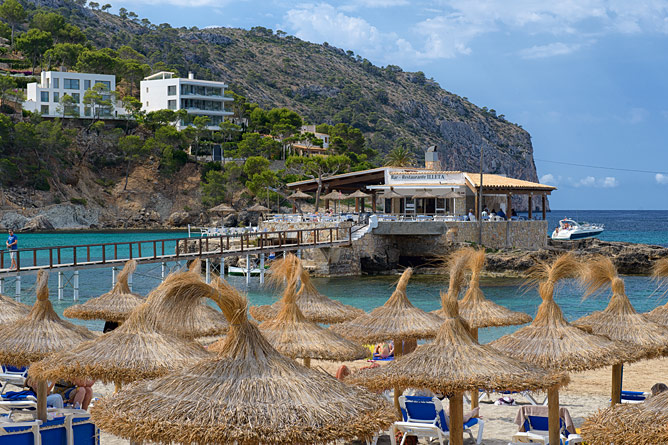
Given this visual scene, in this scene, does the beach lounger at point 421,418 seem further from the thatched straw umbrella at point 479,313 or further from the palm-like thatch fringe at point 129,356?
the thatched straw umbrella at point 479,313

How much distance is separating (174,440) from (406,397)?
4.12m

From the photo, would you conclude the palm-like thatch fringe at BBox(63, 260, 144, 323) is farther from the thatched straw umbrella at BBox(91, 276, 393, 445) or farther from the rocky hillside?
the rocky hillside

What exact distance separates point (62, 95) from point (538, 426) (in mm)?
84862

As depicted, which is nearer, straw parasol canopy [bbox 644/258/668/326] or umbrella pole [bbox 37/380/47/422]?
umbrella pole [bbox 37/380/47/422]

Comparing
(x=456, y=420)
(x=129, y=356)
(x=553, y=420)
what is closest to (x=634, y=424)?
(x=456, y=420)

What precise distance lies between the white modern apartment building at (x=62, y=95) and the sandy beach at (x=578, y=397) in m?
75.2

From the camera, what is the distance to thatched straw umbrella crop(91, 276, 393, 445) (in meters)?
5.26

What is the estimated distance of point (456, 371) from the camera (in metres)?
7.07

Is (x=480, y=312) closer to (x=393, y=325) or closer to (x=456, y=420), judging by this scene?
(x=393, y=325)

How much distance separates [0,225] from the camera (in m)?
69.4

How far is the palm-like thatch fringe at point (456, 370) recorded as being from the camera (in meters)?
6.96

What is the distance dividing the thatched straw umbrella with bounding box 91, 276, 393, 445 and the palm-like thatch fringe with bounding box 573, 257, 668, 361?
5621 mm

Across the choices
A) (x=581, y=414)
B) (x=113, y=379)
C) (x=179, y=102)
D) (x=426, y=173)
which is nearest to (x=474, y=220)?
(x=426, y=173)

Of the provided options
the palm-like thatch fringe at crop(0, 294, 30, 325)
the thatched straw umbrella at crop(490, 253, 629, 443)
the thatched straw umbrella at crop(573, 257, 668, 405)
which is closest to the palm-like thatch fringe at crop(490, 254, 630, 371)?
the thatched straw umbrella at crop(490, 253, 629, 443)
